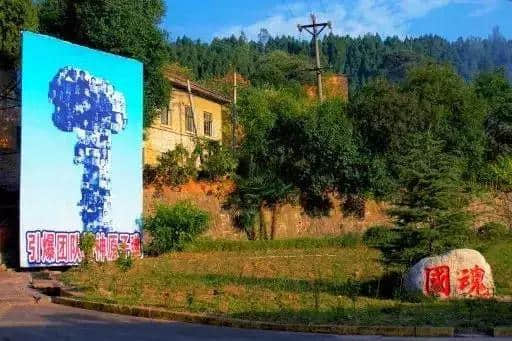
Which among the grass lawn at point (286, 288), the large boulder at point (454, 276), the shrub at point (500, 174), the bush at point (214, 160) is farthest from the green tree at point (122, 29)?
the large boulder at point (454, 276)

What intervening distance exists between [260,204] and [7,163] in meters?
11.6

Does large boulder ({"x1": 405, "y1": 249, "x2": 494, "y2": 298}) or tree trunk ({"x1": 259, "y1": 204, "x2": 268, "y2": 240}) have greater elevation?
tree trunk ({"x1": 259, "y1": 204, "x2": 268, "y2": 240})

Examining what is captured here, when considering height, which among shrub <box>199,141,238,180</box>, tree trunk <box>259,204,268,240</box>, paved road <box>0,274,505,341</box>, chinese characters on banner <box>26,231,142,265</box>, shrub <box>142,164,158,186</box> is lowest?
paved road <box>0,274,505,341</box>

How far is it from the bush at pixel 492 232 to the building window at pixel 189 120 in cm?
1563

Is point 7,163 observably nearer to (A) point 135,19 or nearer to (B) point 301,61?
(A) point 135,19

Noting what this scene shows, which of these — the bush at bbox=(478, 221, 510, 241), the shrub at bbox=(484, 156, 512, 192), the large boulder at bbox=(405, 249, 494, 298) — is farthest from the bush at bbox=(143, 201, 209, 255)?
the shrub at bbox=(484, 156, 512, 192)

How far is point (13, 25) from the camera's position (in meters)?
25.3

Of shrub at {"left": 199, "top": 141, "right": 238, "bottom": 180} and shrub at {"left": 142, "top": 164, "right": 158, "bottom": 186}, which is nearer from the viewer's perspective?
shrub at {"left": 142, "top": 164, "right": 158, "bottom": 186}

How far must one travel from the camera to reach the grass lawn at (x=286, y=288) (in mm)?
12094

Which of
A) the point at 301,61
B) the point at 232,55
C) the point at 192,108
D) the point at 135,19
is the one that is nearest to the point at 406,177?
the point at 135,19

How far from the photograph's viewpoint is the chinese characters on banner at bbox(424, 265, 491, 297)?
14.3 metres

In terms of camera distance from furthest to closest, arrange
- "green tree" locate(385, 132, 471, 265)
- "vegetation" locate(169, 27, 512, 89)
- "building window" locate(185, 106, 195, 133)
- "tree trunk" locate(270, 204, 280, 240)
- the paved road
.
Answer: "vegetation" locate(169, 27, 512, 89) → "building window" locate(185, 106, 195, 133) → "tree trunk" locate(270, 204, 280, 240) → "green tree" locate(385, 132, 471, 265) → the paved road

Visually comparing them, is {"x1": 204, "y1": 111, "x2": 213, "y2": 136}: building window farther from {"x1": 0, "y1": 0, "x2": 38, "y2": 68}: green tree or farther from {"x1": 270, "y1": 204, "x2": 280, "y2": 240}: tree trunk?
{"x1": 0, "y1": 0, "x2": 38, "y2": 68}: green tree

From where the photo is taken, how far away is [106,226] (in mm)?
23969
